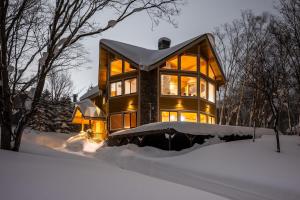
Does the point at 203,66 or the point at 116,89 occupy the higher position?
the point at 203,66

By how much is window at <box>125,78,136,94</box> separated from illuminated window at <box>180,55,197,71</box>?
13.7 ft

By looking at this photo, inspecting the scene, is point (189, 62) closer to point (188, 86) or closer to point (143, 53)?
point (188, 86)

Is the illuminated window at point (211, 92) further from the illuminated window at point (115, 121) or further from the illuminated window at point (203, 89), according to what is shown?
the illuminated window at point (115, 121)

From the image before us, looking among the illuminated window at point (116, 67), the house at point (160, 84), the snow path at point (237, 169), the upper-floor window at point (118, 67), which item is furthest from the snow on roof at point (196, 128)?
the illuminated window at point (116, 67)

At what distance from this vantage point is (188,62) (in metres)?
23.4

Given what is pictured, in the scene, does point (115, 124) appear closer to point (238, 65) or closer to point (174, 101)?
point (174, 101)

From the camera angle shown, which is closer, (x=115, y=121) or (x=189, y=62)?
(x=189, y=62)

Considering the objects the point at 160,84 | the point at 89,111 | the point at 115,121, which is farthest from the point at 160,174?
the point at 89,111

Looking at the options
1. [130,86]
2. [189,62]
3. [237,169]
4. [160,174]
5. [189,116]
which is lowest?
[160,174]

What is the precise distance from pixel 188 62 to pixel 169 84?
2.64 m

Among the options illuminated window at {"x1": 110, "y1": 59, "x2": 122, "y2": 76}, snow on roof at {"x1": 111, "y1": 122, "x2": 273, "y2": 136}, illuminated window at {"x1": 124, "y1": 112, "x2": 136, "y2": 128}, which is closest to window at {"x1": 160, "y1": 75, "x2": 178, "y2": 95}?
illuminated window at {"x1": 124, "y1": 112, "x2": 136, "y2": 128}

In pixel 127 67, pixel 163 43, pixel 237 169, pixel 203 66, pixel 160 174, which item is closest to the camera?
pixel 237 169

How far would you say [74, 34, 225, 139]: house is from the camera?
21766mm

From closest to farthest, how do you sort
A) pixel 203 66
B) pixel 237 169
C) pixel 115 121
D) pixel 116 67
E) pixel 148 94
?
1. pixel 237 169
2. pixel 148 94
3. pixel 115 121
4. pixel 203 66
5. pixel 116 67
